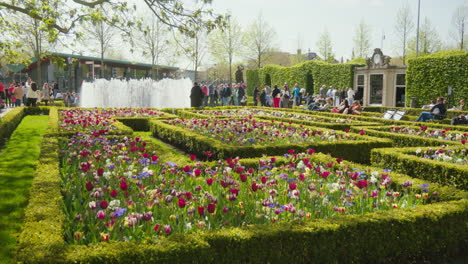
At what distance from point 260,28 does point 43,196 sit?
47546 millimetres

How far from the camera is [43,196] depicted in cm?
428

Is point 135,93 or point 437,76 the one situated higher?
point 437,76

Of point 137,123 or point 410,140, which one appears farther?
point 137,123

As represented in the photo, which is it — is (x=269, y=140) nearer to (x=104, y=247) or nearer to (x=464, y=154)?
(x=464, y=154)

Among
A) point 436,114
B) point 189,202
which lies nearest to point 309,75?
point 436,114

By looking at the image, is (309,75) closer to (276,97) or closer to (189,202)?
(276,97)

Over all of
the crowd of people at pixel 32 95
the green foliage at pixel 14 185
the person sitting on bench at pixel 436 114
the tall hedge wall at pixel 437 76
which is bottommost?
the green foliage at pixel 14 185

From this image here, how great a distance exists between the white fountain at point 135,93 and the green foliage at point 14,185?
1391 cm

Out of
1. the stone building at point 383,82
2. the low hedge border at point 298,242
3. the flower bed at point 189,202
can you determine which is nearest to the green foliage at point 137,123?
the flower bed at point 189,202

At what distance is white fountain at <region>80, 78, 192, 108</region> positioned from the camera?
80.2 ft

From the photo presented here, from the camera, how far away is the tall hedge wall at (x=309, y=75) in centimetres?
2995

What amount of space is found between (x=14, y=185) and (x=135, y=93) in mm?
19663

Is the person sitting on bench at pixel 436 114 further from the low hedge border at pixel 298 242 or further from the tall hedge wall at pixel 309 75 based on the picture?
the tall hedge wall at pixel 309 75

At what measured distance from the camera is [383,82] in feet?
85.9
